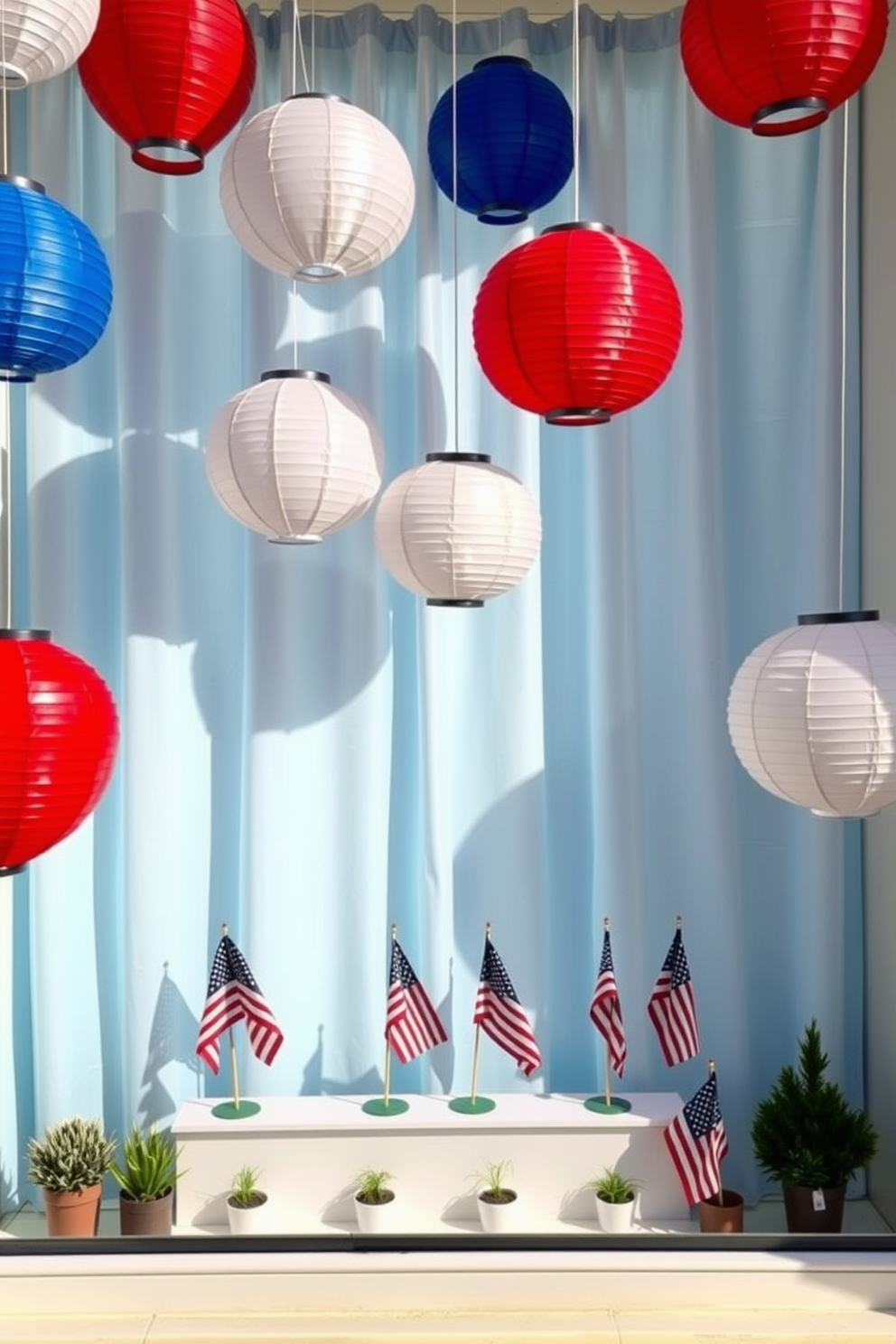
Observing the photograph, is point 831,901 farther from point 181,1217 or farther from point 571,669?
point 181,1217

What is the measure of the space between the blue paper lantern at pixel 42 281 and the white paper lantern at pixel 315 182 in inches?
11.8

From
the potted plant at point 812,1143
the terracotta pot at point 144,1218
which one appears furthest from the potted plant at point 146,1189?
the potted plant at point 812,1143

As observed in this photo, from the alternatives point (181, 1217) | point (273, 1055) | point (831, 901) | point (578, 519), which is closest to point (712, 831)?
point (831, 901)

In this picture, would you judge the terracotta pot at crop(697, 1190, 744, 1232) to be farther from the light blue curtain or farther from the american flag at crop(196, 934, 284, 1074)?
the american flag at crop(196, 934, 284, 1074)

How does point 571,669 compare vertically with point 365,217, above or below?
below

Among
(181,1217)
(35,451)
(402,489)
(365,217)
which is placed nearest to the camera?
(365,217)

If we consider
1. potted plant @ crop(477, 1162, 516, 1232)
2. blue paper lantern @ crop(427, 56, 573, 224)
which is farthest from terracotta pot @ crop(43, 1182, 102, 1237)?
blue paper lantern @ crop(427, 56, 573, 224)

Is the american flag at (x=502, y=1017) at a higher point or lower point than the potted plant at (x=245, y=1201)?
higher

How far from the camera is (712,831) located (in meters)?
3.17

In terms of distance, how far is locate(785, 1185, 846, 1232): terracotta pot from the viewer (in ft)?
9.36

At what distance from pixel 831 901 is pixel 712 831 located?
33 centimetres

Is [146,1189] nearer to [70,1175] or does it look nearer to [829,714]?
[70,1175]

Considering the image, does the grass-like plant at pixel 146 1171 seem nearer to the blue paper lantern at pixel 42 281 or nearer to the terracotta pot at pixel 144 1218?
the terracotta pot at pixel 144 1218

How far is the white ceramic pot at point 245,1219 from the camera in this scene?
9.31 ft
